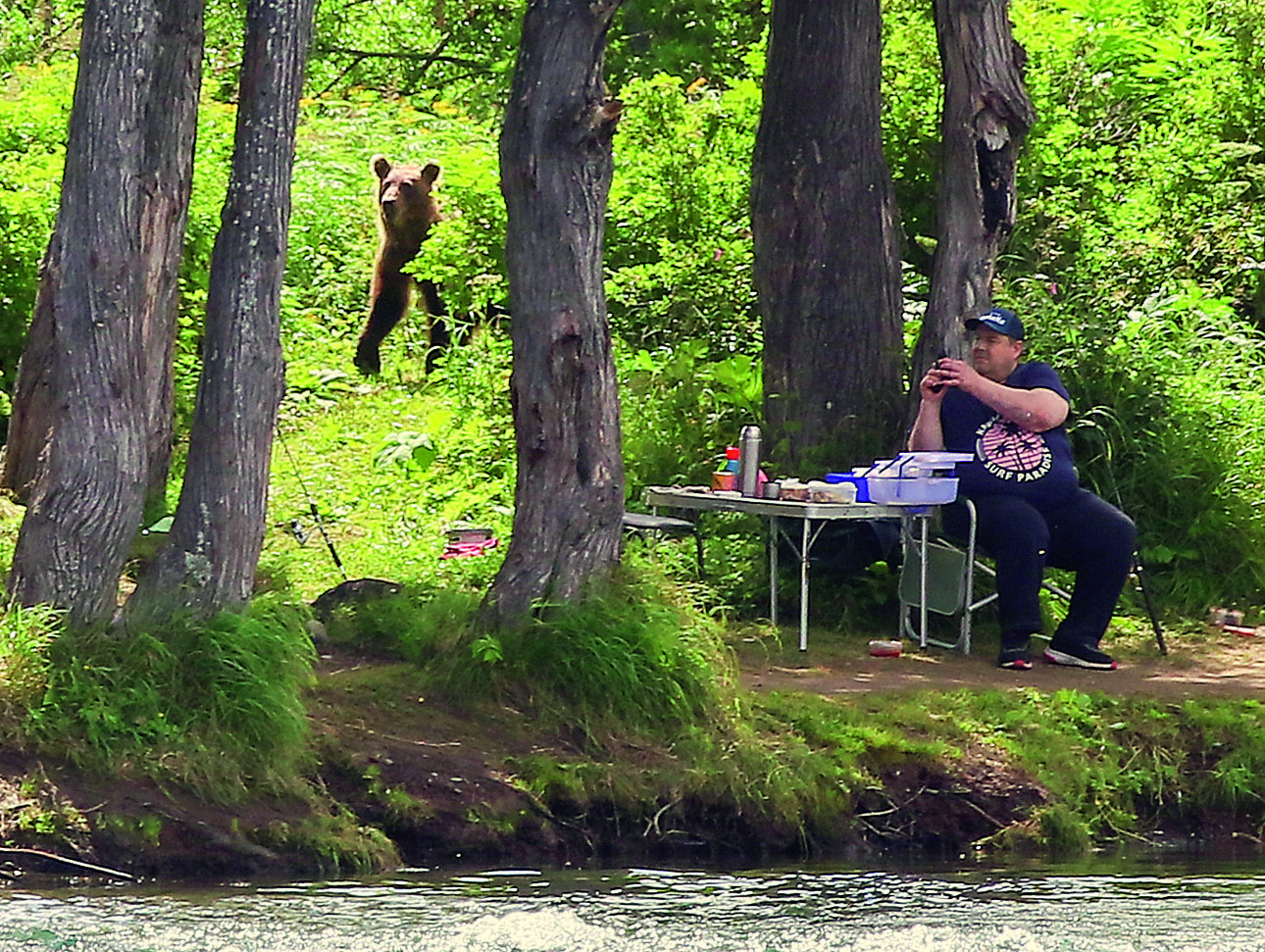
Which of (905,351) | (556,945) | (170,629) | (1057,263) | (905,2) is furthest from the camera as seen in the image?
(905,2)

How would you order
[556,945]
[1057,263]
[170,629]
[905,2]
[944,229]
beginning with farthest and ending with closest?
[905,2], [1057,263], [944,229], [170,629], [556,945]

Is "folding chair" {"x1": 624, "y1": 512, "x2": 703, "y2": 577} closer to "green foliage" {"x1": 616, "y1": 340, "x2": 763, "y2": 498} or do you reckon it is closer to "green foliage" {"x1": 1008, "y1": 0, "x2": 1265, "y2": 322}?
"green foliage" {"x1": 616, "y1": 340, "x2": 763, "y2": 498}

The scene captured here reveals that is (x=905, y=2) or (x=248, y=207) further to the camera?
(x=905, y=2)

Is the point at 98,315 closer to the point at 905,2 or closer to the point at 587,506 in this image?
the point at 587,506

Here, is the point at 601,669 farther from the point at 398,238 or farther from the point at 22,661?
the point at 398,238

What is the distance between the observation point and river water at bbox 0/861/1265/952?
572 centimetres

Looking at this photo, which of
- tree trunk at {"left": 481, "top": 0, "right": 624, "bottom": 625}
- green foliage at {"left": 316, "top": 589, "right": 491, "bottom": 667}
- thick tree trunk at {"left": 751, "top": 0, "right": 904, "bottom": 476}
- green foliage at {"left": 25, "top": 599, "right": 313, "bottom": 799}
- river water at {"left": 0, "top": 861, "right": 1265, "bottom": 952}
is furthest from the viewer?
thick tree trunk at {"left": 751, "top": 0, "right": 904, "bottom": 476}

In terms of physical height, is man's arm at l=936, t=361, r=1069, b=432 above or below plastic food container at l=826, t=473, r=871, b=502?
above

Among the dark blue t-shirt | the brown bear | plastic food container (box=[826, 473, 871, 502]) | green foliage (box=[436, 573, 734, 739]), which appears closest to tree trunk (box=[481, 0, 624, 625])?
green foliage (box=[436, 573, 734, 739])

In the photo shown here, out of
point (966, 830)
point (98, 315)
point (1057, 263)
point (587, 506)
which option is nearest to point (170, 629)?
point (98, 315)

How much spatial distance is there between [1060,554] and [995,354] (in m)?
0.83

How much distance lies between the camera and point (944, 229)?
9.62m

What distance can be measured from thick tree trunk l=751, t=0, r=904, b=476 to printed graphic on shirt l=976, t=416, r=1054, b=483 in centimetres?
115

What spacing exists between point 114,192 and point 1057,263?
22.3 ft
